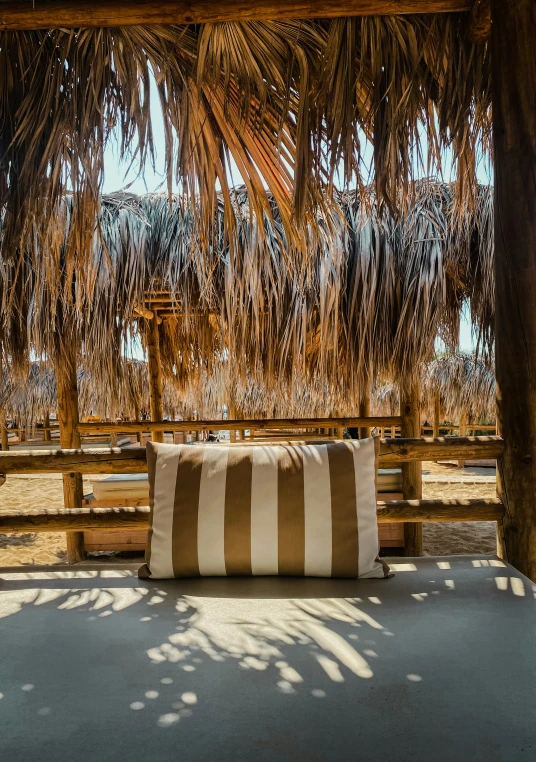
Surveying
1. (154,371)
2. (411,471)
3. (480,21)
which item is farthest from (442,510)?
(154,371)

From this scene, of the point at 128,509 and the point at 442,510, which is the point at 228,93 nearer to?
the point at 128,509

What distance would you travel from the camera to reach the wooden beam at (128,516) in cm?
148

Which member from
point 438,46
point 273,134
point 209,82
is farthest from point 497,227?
point 209,82

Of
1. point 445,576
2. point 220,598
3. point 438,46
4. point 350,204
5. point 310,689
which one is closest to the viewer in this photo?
point 310,689

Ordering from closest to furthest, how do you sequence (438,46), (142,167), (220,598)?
(220,598), (438,46), (142,167)

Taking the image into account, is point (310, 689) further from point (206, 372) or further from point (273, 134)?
point (206, 372)

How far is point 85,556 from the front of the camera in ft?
10.9

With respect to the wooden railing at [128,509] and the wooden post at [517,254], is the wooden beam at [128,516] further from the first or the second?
the wooden post at [517,254]

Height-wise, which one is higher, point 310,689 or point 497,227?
point 497,227

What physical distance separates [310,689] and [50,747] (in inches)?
14.3

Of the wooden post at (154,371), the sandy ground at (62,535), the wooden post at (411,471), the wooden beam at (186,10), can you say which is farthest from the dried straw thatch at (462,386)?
the wooden beam at (186,10)

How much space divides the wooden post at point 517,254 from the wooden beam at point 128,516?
11 centimetres

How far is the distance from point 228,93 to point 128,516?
1422mm

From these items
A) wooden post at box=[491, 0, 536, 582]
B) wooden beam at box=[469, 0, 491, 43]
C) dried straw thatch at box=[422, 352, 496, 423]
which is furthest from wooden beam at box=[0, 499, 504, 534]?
dried straw thatch at box=[422, 352, 496, 423]
